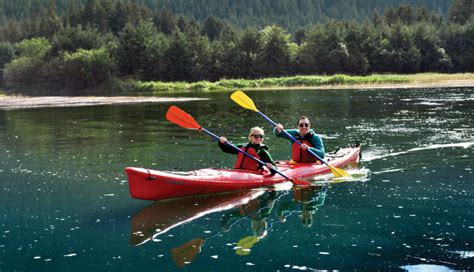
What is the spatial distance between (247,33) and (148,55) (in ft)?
39.0

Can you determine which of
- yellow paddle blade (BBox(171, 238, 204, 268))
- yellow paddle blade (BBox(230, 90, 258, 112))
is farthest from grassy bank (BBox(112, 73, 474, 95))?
yellow paddle blade (BBox(171, 238, 204, 268))

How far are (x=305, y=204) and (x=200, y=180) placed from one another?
2026 mm

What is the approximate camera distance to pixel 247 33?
77250mm

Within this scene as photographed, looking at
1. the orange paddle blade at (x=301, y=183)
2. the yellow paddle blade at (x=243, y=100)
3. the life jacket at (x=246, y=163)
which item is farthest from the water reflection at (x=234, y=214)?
the yellow paddle blade at (x=243, y=100)

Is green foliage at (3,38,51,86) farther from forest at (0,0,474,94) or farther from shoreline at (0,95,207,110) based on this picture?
shoreline at (0,95,207,110)

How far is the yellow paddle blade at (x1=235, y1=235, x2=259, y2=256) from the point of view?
30.6 feet

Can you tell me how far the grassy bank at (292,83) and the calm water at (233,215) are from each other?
139 ft

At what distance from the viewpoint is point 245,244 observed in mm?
9758

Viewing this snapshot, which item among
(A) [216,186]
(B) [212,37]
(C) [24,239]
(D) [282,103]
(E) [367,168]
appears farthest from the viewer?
(B) [212,37]

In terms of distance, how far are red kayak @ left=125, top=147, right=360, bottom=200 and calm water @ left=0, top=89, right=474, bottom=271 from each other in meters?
0.22

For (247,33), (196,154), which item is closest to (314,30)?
(247,33)

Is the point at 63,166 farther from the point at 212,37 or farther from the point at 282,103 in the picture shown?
the point at 212,37

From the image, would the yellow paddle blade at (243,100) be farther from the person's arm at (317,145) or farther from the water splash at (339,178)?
the water splash at (339,178)

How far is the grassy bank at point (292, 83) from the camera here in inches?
2489
